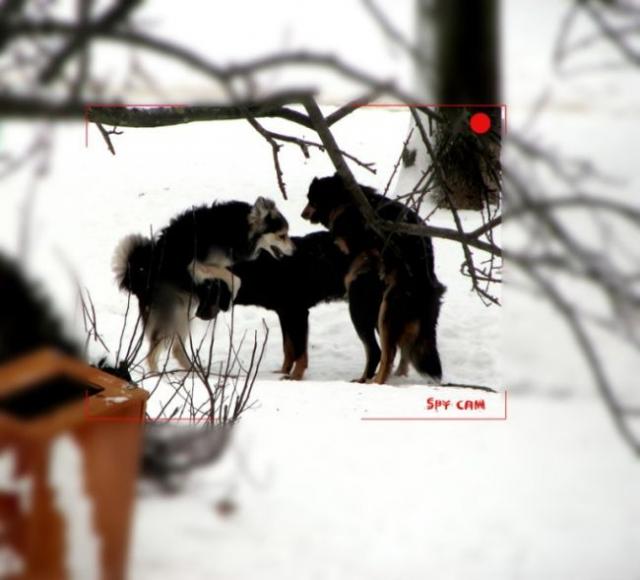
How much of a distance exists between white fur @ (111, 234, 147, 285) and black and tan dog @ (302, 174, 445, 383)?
0.20 m

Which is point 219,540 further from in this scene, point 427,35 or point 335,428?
point 427,35

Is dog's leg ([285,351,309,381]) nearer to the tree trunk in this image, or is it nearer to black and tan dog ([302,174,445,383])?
black and tan dog ([302,174,445,383])

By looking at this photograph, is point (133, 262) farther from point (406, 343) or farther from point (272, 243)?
point (406, 343)

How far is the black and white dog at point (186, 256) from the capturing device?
39.0 inches

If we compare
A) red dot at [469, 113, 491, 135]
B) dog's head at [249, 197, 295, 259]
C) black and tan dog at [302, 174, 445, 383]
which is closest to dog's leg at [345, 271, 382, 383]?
black and tan dog at [302, 174, 445, 383]

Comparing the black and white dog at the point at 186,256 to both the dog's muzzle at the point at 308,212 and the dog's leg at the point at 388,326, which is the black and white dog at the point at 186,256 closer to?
the dog's muzzle at the point at 308,212

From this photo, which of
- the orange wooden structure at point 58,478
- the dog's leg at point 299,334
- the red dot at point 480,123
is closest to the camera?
the orange wooden structure at point 58,478

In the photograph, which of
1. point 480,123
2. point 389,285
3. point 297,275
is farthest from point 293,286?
point 480,123

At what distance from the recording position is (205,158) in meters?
0.97

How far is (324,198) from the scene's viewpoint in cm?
102

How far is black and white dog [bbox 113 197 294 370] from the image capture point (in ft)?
A: 3.25

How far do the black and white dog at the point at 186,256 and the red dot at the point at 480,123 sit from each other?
23cm

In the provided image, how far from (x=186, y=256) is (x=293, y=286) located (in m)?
0.13

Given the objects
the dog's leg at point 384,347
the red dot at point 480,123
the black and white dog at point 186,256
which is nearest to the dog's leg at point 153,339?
the black and white dog at point 186,256
